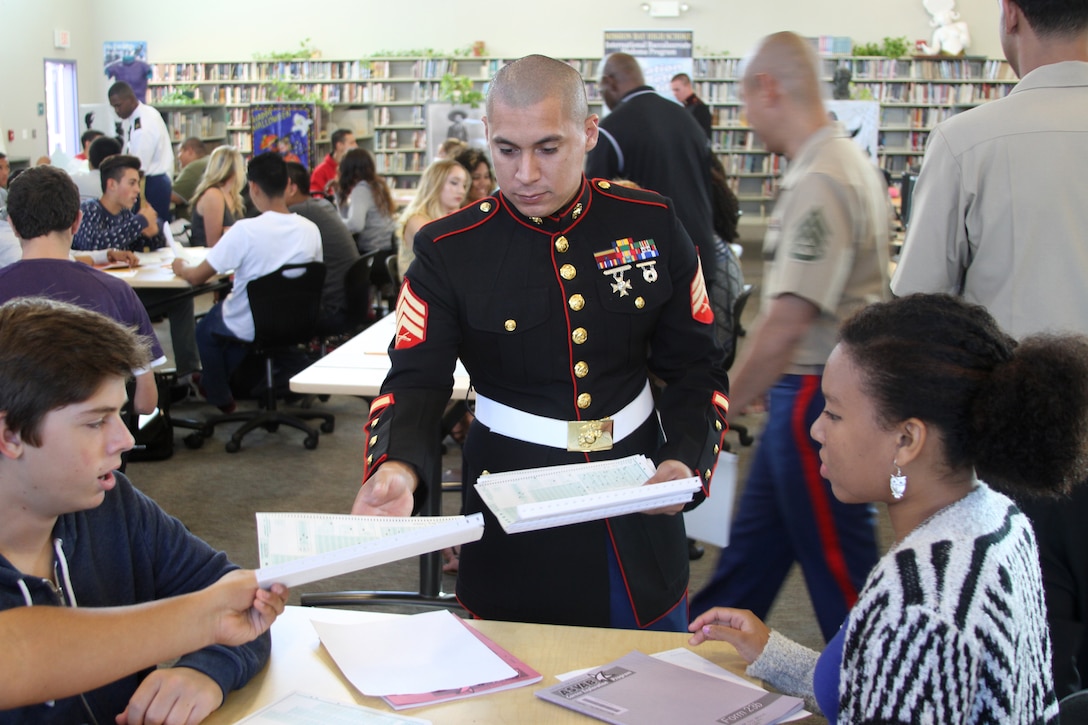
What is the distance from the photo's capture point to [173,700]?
4.39 ft

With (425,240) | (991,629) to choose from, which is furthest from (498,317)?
(991,629)

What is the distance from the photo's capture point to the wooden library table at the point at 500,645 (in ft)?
4.48

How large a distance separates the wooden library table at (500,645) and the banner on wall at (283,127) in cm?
997

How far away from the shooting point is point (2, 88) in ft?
38.8

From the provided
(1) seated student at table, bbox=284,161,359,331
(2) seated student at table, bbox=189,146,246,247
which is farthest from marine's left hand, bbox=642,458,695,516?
(2) seated student at table, bbox=189,146,246,247

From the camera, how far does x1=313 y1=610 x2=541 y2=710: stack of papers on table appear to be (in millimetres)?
1411

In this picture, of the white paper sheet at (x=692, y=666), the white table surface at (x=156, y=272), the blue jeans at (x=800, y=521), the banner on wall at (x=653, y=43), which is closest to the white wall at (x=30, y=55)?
the white table surface at (x=156, y=272)

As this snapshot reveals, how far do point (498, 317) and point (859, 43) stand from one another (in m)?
12.8

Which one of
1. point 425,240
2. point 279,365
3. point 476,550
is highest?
point 425,240

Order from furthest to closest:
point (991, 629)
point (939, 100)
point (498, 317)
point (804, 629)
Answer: point (939, 100)
point (804, 629)
point (498, 317)
point (991, 629)

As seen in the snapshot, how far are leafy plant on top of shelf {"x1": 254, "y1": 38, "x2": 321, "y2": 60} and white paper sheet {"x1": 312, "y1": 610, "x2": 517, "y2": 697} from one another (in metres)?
13.0

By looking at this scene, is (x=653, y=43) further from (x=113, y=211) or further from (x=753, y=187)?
(x=113, y=211)

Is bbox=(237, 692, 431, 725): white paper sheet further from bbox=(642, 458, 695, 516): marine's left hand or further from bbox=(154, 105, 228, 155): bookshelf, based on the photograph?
bbox=(154, 105, 228, 155): bookshelf

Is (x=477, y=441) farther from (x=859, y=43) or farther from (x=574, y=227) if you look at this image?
(x=859, y=43)
